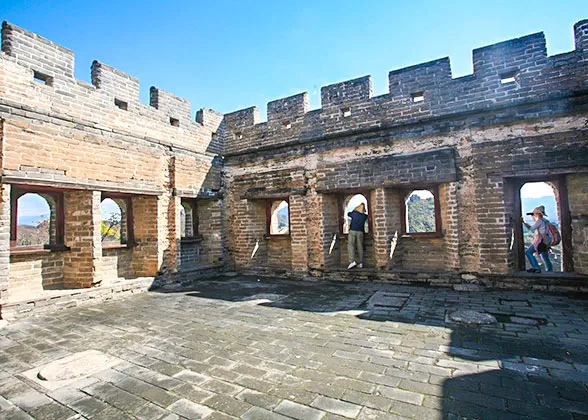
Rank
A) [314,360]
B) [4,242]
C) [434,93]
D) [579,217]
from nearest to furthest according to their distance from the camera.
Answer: [314,360], [4,242], [579,217], [434,93]

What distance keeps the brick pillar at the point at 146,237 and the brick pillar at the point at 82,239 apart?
4.23 ft

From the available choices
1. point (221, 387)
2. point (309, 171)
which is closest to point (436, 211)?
point (309, 171)

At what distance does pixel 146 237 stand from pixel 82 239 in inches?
58.6

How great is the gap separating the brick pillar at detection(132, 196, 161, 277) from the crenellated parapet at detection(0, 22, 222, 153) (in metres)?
1.68

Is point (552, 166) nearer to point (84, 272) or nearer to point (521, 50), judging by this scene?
point (521, 50)

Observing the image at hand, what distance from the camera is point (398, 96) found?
734cm

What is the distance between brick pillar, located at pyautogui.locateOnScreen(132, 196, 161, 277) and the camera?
25.3ft

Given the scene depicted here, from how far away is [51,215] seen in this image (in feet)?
22.3

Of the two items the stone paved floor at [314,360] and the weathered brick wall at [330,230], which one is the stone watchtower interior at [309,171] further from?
the stone paved floor at [314,360]

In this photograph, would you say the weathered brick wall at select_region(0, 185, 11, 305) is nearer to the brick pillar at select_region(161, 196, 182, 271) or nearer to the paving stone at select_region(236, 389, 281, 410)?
the brick pillar at select_region(161, 196, 182, 271)

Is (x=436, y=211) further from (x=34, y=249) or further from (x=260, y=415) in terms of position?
(x=34, y=249)

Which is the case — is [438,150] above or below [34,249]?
above

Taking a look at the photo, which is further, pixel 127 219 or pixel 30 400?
pixel 127 219

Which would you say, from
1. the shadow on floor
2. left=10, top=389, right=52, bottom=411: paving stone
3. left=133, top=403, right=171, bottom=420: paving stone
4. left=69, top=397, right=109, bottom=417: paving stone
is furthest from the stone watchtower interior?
left=133, top=403, right=171, bottom=420: paving stone
